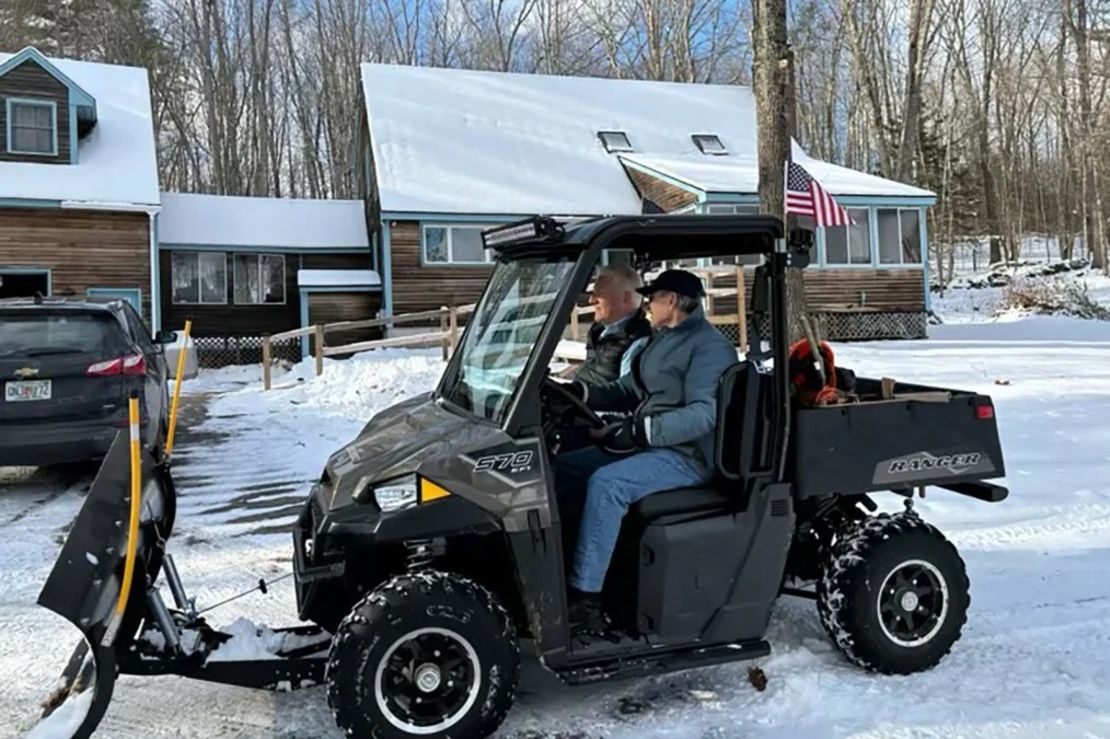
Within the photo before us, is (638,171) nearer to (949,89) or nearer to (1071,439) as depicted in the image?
(1071,439)

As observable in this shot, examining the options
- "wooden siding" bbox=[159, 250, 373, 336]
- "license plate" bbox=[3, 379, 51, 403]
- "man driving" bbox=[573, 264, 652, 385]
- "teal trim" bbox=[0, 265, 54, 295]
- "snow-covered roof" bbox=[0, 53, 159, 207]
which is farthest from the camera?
"wooden siding" bbox=[159, 250, 373, 336]

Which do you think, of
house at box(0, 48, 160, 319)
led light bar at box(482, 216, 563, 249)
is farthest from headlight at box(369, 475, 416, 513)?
house at box(0, 48, 160, 319)

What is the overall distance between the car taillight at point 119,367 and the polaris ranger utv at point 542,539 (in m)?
4.25

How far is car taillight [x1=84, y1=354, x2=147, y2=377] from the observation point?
25.2 ft

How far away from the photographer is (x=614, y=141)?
26406 mm

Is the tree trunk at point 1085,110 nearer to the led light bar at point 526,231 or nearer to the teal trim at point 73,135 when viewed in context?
the teal trim at point 73,135

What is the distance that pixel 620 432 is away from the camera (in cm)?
381

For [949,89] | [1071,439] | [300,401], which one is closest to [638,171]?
[300,401]

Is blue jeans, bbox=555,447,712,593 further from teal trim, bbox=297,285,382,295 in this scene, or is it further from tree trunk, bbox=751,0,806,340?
teal trim, bbox=297,285,382,295

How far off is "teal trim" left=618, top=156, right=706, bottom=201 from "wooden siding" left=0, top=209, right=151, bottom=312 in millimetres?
12152

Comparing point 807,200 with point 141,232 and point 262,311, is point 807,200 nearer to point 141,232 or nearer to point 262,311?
point 141,232

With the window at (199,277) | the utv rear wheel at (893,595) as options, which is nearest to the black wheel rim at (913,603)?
the utv rear wheel at (893,595)

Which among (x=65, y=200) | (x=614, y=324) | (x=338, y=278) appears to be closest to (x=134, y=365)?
(x=614, y=324)

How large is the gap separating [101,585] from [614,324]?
2.72m
